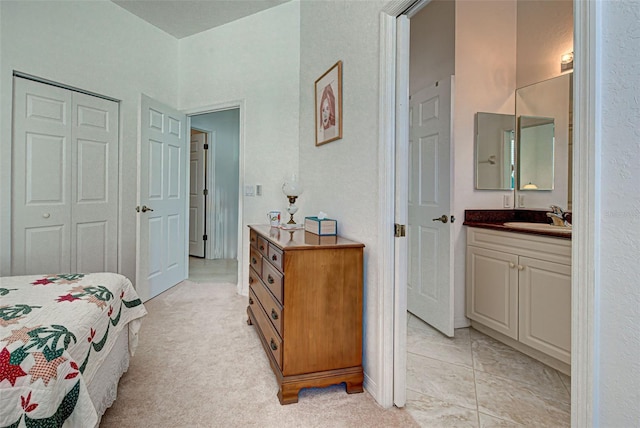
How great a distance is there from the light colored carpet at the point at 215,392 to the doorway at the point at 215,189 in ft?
10.3

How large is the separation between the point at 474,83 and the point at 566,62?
2.01 feet

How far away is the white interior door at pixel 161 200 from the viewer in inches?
131

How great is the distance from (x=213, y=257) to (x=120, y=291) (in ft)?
13.5

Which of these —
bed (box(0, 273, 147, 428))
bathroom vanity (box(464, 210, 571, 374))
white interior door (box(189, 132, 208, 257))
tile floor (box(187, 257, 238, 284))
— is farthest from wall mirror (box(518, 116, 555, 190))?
white interior door (box(189, 132, 208, 257))

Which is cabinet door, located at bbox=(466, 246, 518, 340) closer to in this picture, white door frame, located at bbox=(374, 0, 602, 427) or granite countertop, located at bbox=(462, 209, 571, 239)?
granite countertop, located at bbox=(462, 209, 571, 239)

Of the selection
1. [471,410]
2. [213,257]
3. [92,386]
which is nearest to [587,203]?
[471,410]

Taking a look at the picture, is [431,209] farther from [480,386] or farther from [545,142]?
[480,386]

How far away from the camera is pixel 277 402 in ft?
5.74

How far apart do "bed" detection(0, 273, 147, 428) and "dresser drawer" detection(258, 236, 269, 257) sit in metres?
0.77

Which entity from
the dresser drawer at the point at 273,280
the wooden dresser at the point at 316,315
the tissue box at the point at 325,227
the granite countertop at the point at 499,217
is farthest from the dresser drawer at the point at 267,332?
the granite countertop at the point at 499,217

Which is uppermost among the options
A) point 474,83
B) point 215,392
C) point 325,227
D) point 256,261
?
point 474,83

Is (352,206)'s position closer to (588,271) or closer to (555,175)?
(588,271)

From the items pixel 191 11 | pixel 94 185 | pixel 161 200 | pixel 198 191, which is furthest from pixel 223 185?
pixel 191 11

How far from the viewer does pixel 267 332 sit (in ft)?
6.94
